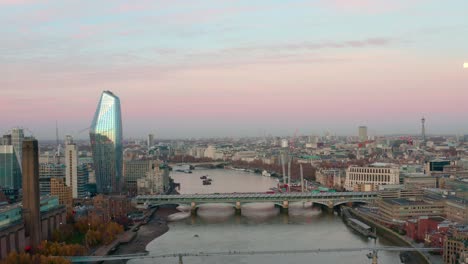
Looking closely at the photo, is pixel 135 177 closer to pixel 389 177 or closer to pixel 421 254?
pixel 389 177

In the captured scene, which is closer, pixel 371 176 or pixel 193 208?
pixel 193 208

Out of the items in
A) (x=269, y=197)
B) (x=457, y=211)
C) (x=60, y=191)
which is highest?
(x=60, y=191)

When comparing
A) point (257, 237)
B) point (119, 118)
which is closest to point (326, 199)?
point (257, 237)

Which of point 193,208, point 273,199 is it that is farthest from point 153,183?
point 273,199

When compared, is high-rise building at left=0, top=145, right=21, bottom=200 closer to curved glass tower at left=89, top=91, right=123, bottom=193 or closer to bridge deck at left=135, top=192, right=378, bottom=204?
curved glass tower at left=89, top=91, right=123, bottom=193

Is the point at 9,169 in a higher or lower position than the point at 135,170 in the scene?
higher

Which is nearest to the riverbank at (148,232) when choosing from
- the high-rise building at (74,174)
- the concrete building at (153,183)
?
the high-rise building at (74,174)

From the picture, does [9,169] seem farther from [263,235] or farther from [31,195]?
[263,235]

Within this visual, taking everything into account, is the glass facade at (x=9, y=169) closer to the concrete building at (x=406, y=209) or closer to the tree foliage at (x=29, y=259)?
the tree foliage at (x=29, y=259)

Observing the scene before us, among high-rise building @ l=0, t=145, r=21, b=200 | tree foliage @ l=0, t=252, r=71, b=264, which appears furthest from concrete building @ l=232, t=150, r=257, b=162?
tree foliage @ l=0, t=252, r=71, b=264
